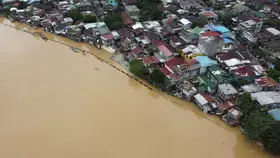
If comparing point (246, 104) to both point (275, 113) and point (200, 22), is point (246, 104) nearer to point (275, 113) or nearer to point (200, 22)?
point (275, 113)

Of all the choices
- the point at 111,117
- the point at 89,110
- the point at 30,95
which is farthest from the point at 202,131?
the point at 30,95

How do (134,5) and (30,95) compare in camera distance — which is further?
(134,5)

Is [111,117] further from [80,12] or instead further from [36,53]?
[80,12]

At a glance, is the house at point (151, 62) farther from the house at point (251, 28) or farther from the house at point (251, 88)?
the house at point (251, 28)

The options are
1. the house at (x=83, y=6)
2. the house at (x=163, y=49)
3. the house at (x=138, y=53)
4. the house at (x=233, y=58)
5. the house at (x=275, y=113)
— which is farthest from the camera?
the house at (x=83, y=6)

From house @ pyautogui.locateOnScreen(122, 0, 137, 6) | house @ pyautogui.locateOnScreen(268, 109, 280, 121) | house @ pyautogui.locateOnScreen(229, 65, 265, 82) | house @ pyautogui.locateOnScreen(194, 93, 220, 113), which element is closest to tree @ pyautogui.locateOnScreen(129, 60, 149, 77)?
house @ pyautogui.locateOnScreen(194, 93, 220, 113)

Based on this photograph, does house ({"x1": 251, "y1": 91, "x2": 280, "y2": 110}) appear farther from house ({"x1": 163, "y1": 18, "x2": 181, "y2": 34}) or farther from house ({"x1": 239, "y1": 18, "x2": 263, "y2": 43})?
house ({"x1": 163, "y1": 18, "x2": 181, "y2": 34})

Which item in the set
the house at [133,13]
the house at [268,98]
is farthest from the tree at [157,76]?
the house at [133,13]

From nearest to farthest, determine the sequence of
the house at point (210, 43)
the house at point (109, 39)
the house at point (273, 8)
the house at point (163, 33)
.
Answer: the house at point (210, 43)
the house at point (163, 33)
the house at point (109, 39)
the house at point (273, 8)

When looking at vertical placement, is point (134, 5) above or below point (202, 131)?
above
